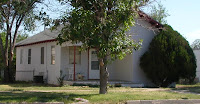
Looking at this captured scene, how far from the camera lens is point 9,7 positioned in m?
18.3

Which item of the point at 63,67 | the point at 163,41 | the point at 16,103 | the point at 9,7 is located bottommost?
the point at 16,103

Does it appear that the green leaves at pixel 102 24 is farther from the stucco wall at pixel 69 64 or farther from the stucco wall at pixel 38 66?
the stucco wall at pixel 38 66

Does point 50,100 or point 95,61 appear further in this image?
point 95,61

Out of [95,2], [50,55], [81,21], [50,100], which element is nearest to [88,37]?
[81,21]

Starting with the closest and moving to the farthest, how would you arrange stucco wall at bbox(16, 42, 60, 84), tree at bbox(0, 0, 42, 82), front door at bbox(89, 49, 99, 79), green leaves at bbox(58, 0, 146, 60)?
1. green leaves at bbox(58, 0, 146, 60)
2. tree at bbox(0, 0, 42, 82)
3. stucco wall at bbox(16, 42, 60, 84)
4. front door at bbox(89, 49, 99, 79)

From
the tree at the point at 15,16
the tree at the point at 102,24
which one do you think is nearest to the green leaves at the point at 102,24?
the tree at the point at 102,24

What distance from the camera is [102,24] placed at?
36.2 feet

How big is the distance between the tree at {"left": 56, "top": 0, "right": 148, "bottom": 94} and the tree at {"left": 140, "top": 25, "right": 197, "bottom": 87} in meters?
6.59

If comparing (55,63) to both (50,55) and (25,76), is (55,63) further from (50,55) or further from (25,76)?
(25,76)

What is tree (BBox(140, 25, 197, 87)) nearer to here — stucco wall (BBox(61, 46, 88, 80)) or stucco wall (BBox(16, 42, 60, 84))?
stucco wall (BBox(61, 46, 88, 80))

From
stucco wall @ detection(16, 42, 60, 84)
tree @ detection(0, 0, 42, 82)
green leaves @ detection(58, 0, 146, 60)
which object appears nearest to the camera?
green leaves @ detection(58, 0, 146, 60)

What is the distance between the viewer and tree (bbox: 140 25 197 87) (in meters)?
17.9

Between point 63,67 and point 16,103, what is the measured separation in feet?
32.5

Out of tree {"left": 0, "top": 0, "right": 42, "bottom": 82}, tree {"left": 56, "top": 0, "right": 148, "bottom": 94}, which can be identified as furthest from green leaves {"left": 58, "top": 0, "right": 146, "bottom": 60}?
tree {"left": 0, "top": 0, "right": 42, "bottom": 82}
